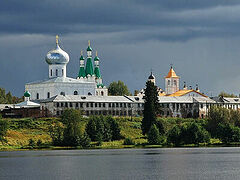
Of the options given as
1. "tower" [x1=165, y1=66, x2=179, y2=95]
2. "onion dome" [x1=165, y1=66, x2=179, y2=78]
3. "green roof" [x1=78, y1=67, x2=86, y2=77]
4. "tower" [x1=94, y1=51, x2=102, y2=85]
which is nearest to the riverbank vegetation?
"green roof" [x1=78, y1=67, x2=86, y2=77]

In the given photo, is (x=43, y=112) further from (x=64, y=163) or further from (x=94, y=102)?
(x=64, y=163)

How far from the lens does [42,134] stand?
320ft

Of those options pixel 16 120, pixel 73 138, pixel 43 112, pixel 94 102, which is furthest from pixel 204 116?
pixel 73 138

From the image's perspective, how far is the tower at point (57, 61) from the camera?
127312 millimetres

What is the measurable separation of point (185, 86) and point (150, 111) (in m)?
88.5

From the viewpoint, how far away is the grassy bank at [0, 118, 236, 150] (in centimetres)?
8876

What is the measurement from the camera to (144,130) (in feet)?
326

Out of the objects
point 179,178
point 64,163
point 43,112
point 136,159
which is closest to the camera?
point 179,178

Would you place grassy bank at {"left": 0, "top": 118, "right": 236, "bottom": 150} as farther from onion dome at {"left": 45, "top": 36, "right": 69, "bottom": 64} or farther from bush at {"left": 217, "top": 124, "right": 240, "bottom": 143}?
onion dome at {"left": 45, "top": 36, "right": 69, "bottom": 64}

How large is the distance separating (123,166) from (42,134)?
38031mm

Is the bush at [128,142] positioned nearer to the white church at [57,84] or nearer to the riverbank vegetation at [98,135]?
the riverbank vegetation at [98,135]

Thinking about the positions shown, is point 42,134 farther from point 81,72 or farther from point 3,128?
point 81,72

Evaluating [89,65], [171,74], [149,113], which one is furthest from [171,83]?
[149,113]

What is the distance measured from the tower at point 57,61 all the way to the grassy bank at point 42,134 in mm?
20032
